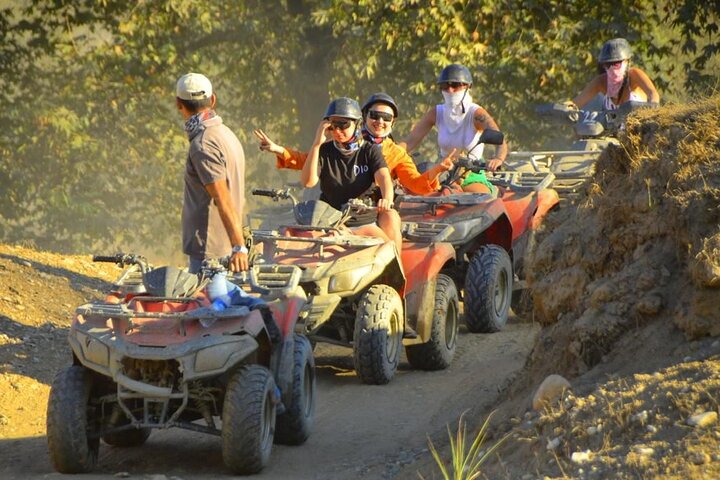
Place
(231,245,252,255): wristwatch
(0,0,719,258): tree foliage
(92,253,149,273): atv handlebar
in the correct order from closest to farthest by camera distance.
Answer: (92,253,149,273): atv handlebar → (231,245,252,255): wristwatch → (0,0,719,258): tree foliage

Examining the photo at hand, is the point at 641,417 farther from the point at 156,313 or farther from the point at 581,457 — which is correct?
the point at 156,313

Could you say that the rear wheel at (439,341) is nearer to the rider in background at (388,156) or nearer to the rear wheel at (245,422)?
the rider in background at (388,156)

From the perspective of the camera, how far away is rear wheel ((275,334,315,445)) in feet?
30.3

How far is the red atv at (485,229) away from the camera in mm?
13242

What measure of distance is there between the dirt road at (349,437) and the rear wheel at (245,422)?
8.6 inches

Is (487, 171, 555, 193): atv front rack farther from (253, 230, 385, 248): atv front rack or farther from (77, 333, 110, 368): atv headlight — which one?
(77, 333, 110, 368): atv headlight

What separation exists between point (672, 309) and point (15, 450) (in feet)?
14.7

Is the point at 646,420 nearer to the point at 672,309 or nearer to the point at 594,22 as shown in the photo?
the point at 672,309

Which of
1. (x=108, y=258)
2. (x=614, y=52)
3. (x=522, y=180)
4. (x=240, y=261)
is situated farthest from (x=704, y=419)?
(x=614, y=52)

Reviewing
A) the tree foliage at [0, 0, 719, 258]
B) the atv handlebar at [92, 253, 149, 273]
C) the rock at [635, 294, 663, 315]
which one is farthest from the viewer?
the tree foliage at [0, 0, 719, 258]

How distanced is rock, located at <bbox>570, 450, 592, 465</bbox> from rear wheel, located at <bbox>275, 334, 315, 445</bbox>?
2873 mm

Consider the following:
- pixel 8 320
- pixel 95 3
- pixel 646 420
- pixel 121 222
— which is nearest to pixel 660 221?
pixel 646 420

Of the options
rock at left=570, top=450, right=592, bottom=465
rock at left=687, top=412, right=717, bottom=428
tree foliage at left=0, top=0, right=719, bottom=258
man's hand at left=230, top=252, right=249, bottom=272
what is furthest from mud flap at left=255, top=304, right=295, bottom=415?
tree foliage at left=0, top=0, right=719, bottom=258

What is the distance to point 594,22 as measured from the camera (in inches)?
917
